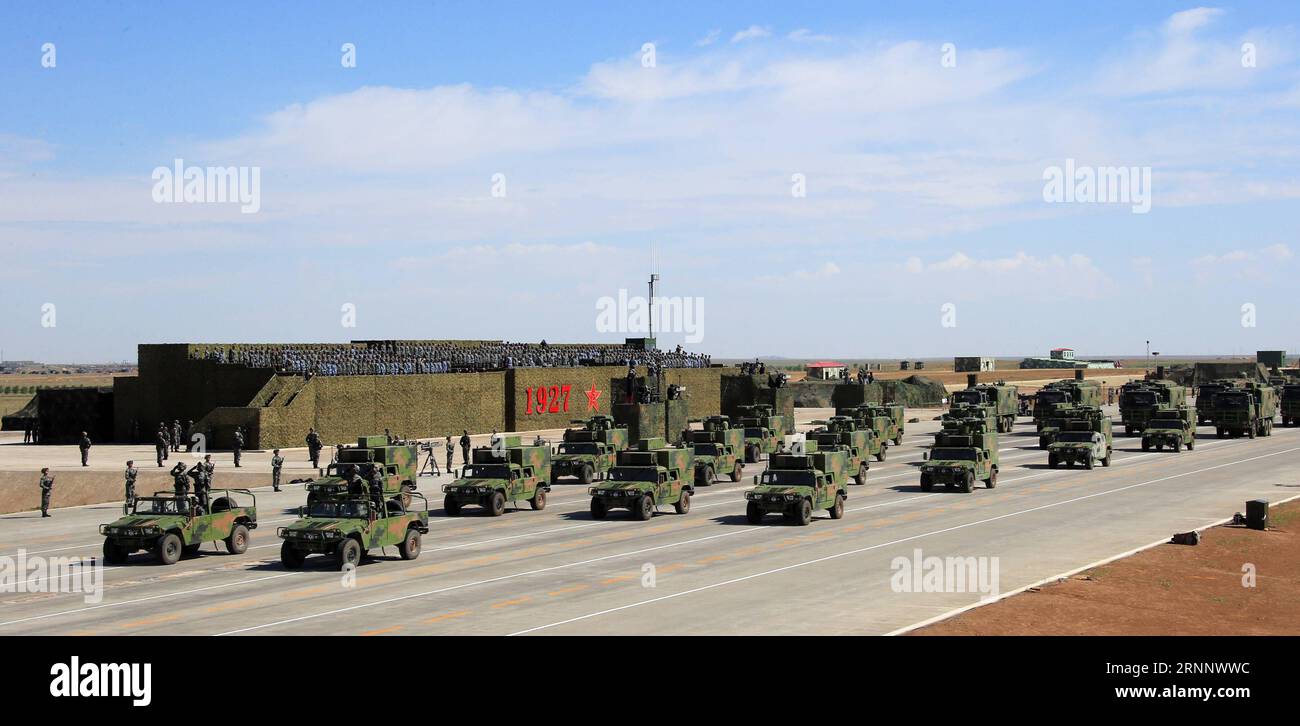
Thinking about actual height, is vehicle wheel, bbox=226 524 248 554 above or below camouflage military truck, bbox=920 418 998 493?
below

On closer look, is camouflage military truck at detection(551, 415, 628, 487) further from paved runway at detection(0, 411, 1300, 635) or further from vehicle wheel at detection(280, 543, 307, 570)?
vehicle wheel at detection(280, 543, 307, 570)

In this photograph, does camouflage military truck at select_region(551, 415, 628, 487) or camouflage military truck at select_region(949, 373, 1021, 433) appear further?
camouflage military truck at select_region(949, 373, 1021, 433)

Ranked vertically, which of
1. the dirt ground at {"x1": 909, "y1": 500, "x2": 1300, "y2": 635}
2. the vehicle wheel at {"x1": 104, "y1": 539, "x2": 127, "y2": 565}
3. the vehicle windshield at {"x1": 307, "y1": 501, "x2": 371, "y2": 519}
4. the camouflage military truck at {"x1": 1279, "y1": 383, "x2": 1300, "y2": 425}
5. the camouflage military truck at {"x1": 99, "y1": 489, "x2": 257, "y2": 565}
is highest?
the camouflage military truck at {"x1": 1279, "y1": 383, "x2": 1300, "y2": 425}

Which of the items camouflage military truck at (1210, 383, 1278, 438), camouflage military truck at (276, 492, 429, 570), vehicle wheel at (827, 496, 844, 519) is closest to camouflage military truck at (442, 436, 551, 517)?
camouflage military truck at (276, 492, 429, 570)

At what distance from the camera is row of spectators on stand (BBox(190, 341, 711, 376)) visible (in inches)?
2522

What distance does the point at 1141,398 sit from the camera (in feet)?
231

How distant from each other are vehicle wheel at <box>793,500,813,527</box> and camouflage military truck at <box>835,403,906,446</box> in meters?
19.6

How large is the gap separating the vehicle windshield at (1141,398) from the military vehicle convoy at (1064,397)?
2.66 m

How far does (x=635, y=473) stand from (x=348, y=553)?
1195 cm

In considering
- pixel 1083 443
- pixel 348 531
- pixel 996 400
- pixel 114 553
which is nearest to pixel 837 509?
pixel 348 531

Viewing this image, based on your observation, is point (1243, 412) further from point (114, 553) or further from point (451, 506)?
point (114, 553)

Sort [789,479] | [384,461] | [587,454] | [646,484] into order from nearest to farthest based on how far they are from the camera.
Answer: [789,479] → [646,484] → [384,461] → [587,454]

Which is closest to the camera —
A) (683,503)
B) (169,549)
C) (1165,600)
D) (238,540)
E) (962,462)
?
(1165,600)
